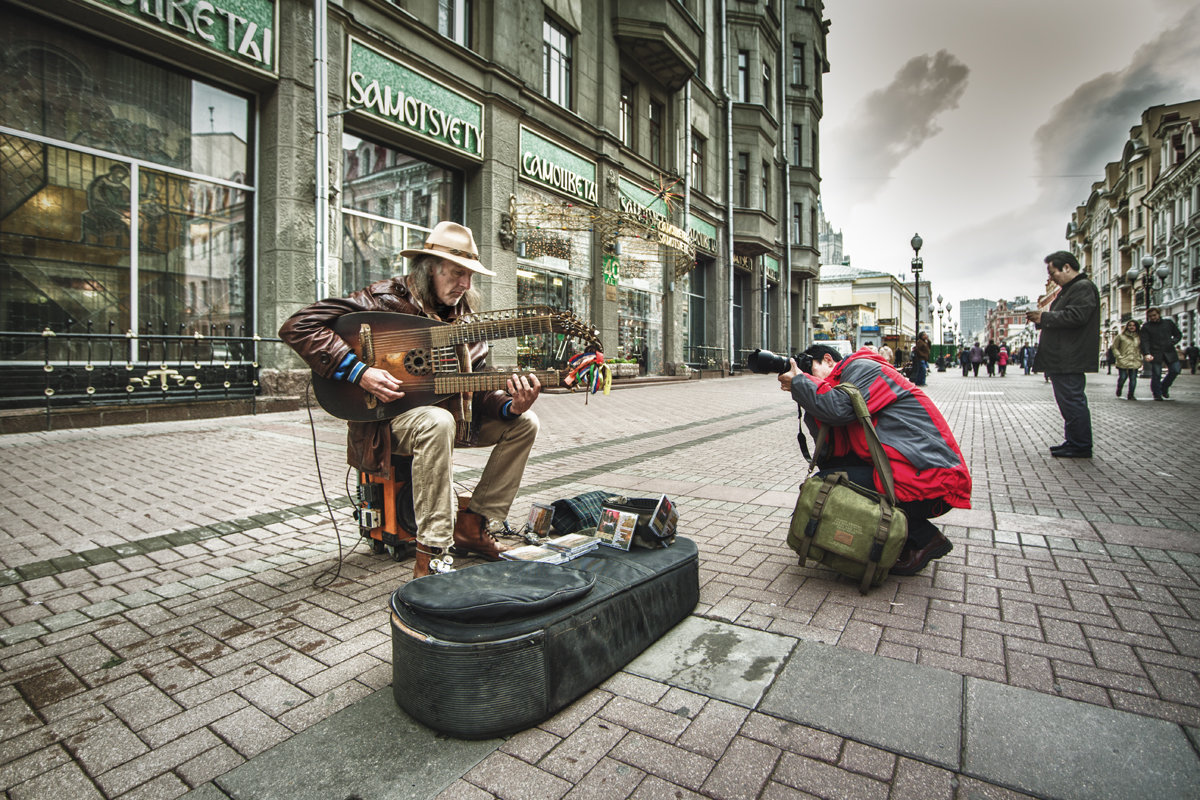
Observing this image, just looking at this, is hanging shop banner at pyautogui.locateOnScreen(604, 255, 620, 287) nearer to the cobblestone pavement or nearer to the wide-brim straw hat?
the cobblestone pavement

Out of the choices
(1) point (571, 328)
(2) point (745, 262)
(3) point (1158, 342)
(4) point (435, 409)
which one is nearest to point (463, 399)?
(4) point (435, 409)

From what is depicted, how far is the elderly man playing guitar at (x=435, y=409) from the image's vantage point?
3.13 meters

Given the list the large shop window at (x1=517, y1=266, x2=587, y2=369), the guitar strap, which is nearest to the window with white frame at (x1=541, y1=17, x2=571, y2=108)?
the large shop window at (x1=517, y1=266, x2=587, y2=369)

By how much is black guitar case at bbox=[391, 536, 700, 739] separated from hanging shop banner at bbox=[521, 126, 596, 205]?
1435cm

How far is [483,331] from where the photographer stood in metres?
3.26

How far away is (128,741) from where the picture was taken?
192cm

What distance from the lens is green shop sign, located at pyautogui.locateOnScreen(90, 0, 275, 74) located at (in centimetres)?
860

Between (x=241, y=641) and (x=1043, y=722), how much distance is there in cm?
297

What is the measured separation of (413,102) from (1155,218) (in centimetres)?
6446

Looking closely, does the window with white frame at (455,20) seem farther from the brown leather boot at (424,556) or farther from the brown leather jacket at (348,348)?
the brown leather boot at (424,556)

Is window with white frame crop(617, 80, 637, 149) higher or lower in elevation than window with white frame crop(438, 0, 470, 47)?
higher

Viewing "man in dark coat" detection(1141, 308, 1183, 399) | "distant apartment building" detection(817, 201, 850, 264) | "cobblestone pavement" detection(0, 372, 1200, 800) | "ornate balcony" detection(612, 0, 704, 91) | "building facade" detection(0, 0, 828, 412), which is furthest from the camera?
"distant apartment building" detection(817, 201, 850, 264)

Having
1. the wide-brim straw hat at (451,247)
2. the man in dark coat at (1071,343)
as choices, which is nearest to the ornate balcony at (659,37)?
the man in dark coat at (1071,343)

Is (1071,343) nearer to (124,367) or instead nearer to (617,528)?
(617,528)
